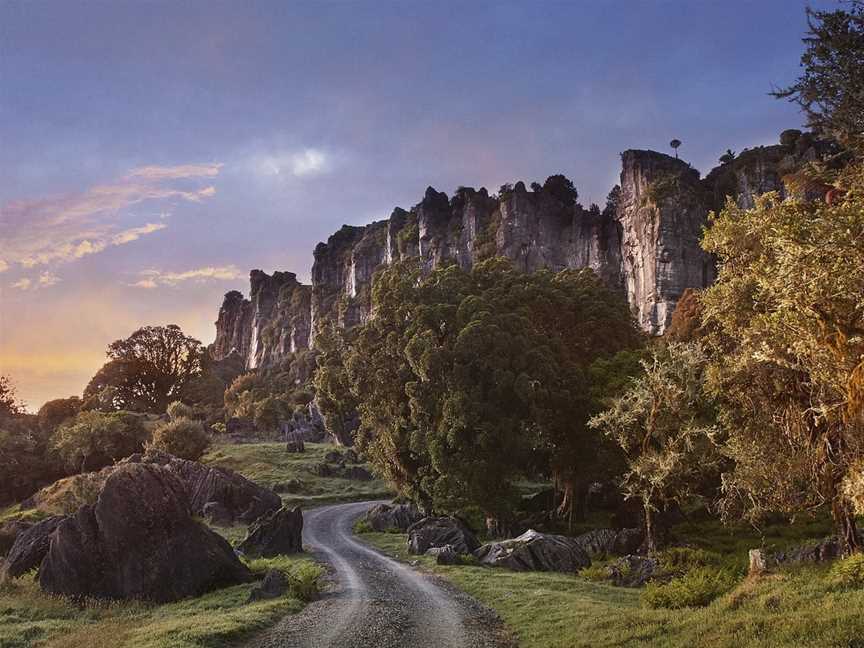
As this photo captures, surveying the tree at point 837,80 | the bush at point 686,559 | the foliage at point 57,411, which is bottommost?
the bush at point 686,559

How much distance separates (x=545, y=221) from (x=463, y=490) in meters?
107

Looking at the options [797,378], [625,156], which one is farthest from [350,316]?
[797,378]

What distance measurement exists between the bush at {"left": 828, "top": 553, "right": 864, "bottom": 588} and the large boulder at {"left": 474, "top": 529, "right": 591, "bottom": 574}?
12.7 metres

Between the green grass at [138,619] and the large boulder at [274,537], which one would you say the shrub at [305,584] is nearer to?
the green grass at [138,619]

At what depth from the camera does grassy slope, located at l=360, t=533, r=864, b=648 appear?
13742mm

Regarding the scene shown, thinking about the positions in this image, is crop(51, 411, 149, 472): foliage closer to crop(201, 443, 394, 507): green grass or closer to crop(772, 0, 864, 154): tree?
crop(201, 443, 394, 507): green grass

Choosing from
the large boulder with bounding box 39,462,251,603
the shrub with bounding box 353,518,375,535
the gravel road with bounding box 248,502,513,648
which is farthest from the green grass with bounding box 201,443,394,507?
the gravel road with bounding box 248,502,513,648

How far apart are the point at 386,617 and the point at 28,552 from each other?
2109 centimetres

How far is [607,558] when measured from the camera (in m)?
31.0

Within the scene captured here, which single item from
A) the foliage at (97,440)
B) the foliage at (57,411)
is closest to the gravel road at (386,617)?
the foliage at (97,440)

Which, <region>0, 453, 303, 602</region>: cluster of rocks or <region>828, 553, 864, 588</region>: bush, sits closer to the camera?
<region>828, 553, 864, 588</region>: bush

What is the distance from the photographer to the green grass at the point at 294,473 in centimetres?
6428

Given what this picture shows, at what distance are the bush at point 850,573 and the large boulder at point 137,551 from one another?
22.0 meters

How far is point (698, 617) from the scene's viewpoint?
1652cm
